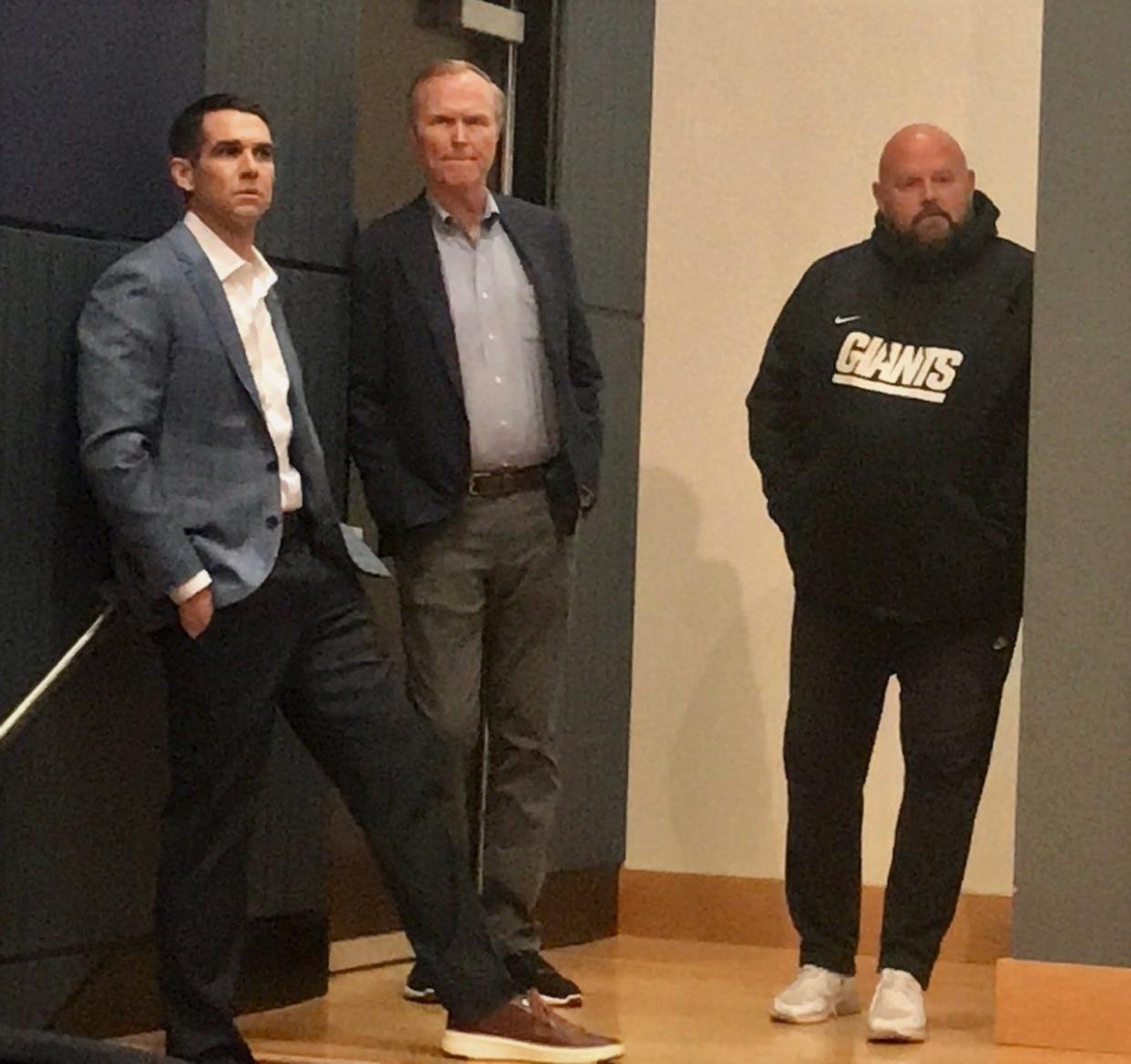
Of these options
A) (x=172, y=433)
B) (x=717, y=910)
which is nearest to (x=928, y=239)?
(x=172, y=433)

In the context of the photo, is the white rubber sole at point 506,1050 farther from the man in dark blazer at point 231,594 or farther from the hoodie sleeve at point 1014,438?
the hoodie sleeve at point 1014,438

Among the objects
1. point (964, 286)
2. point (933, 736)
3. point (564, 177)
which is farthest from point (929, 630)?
point (564, 177)

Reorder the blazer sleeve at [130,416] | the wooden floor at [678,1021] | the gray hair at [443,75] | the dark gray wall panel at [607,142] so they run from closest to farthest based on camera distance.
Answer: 1. the blazer sleeve at [130,416]
2. the wooden floor at [678,1021]
3. the gray hair at [443,75]
4. the dark gray wall panel at [607,142]

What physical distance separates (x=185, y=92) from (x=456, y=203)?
518 mm

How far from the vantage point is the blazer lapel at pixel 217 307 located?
363cm

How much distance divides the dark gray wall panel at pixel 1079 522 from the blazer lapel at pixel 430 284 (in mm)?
993

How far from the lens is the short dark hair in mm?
3707

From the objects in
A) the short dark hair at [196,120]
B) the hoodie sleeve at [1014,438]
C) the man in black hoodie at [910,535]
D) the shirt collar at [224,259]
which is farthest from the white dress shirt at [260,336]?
the hoodie sleeve at [1014,438]

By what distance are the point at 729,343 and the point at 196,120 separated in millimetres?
1903

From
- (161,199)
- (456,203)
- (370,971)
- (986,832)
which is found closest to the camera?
(161,199)

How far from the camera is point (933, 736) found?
4.12 metres

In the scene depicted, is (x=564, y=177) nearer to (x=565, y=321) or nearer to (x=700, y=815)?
(x=565, y=321)

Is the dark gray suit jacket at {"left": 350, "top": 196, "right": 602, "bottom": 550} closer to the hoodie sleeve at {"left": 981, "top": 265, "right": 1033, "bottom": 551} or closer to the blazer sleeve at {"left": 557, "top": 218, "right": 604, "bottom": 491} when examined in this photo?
the blazer sleeve at {"left": 557, "top": 218, "right": 604, "bottom": 491}

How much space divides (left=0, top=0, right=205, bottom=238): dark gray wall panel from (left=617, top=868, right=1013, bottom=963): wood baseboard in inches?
82.7
